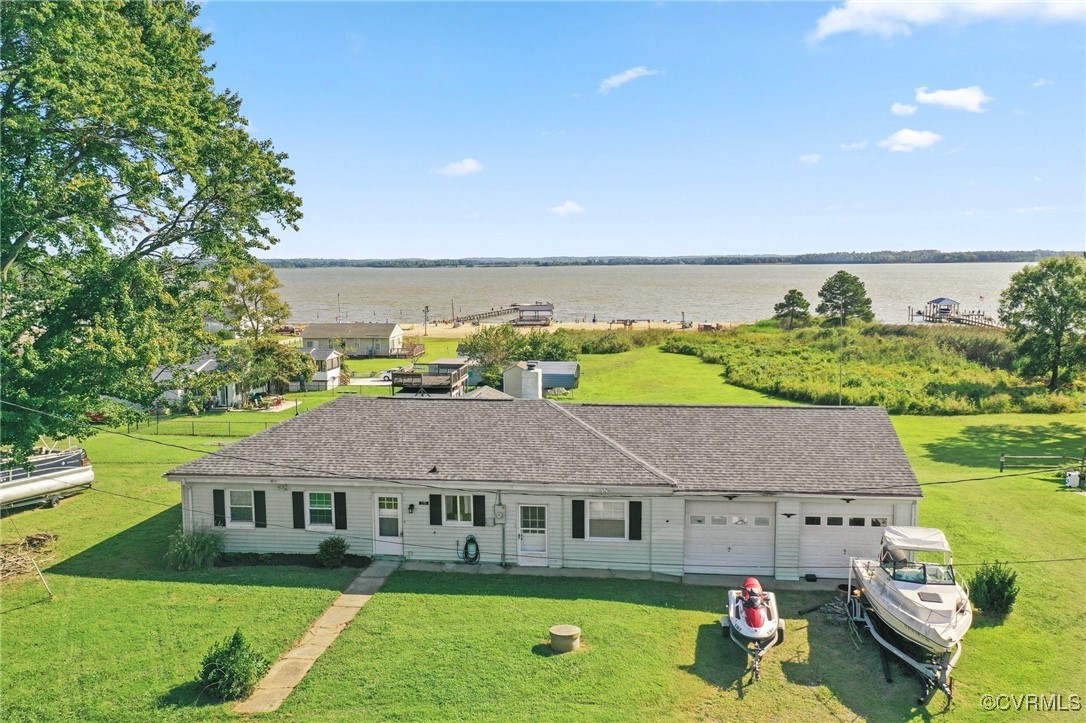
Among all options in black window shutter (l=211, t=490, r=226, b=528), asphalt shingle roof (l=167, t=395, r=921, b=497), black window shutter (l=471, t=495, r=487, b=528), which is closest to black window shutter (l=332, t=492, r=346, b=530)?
asphalt shingle roof (l=167, t=395, r=921, b=497)

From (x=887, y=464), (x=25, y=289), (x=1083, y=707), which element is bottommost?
(x=1083, y=707)

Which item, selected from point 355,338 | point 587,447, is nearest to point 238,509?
point 587,447

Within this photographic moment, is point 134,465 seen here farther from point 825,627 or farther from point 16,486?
point 825,627

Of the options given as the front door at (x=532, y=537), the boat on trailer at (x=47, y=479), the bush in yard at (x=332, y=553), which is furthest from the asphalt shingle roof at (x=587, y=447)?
the boat on trailer at (x=47, y=479)

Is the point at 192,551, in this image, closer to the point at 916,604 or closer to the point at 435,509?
the point at 435,509

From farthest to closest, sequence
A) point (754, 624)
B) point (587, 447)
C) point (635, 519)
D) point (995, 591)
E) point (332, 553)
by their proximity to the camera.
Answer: point (587, 447), point (332, 553), point (635, 519), point (995, 591), point (754, 624)

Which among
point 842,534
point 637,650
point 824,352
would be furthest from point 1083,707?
point 824,352
